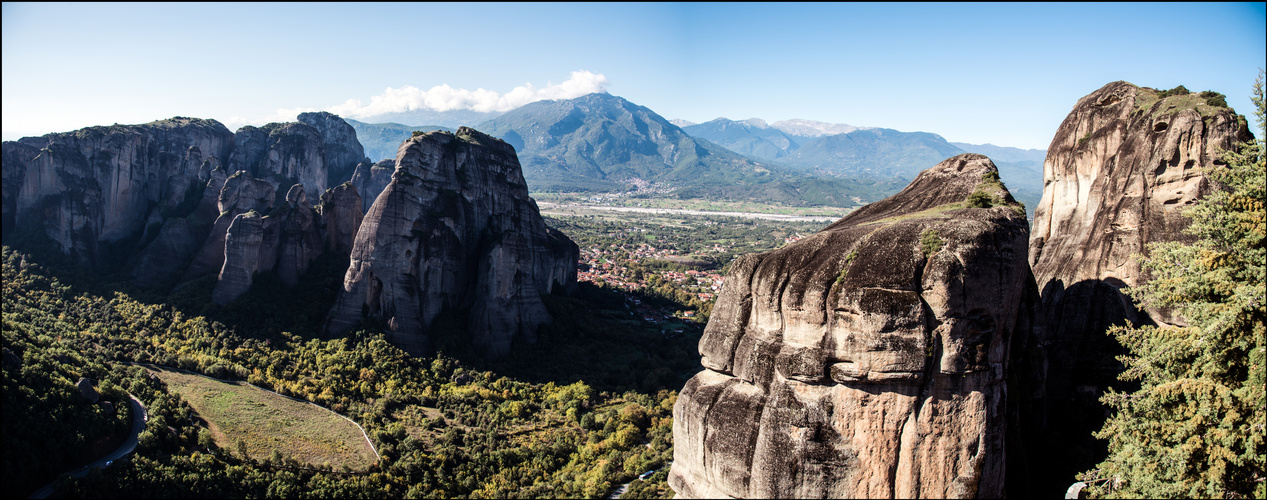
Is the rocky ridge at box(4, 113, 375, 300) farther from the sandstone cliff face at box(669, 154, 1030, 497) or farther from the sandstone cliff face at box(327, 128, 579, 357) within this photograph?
the sandstone cliff face at box(669, 154, 1030, 497)

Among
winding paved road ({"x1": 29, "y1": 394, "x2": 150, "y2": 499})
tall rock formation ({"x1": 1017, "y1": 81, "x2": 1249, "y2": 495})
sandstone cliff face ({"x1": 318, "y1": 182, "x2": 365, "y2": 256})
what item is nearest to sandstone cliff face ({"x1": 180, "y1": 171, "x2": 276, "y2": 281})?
sandstone cliff face ({"x1": 318, "y1": 182, "x2": 365, "y2": 256})

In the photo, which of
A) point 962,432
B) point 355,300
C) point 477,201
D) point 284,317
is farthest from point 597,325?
point 962,432

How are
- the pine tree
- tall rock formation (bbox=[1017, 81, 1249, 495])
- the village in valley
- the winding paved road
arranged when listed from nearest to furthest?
1. the pine tree
2. tall rock formation (bbox=[1017, 81, 1249, 495])
3. the winding paved road
4. the village in valley

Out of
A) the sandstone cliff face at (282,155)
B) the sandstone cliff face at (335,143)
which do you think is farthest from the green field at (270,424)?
the sandstone cliff face at (335,143)

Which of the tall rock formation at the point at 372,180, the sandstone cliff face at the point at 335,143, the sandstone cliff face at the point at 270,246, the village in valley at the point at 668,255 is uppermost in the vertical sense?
the sandstone cliff face at the point at 335,143

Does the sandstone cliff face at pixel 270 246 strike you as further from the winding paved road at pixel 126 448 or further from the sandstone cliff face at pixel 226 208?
the winding paved road at pixel 126 448

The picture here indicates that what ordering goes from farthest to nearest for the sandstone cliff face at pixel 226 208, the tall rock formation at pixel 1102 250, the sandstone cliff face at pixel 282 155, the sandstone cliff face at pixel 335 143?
the sandstone cliff face at pixel 335 143, the sandstone cliff face at pixel 282 155, the sandstone cliff face at pixel 226 208, the tall rock formation at pixel 1102 250

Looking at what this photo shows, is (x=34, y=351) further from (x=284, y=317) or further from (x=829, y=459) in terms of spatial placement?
(x=829, y=459)

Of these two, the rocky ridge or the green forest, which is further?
the rocky ridge
